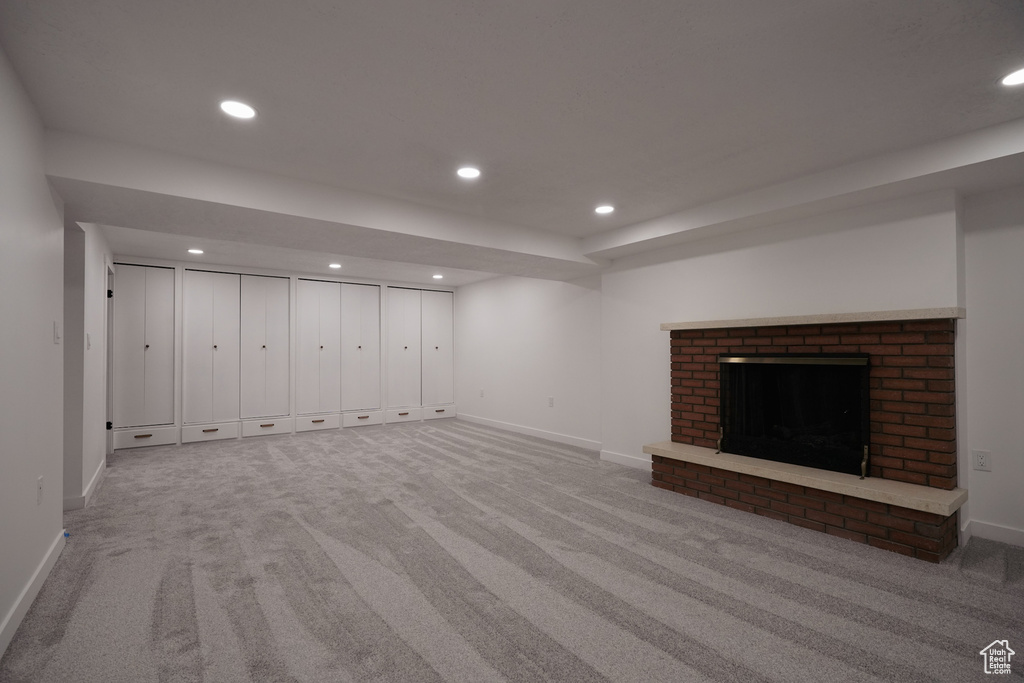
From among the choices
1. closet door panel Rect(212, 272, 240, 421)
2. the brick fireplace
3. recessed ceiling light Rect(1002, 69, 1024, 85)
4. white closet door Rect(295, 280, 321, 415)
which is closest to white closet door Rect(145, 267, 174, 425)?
closet door panel Rect(212, 272, 240, 421)

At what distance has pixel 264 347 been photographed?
6.82 meters

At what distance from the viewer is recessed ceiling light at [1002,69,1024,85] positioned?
2.10 m

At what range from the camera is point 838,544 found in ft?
9.65

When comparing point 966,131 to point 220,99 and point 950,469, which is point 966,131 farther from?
point 220,99

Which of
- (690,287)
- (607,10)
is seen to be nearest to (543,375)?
(690,287)

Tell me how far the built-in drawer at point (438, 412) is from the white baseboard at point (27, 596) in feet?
18.1

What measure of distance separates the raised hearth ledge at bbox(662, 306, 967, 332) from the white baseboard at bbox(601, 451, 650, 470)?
58.3 inches

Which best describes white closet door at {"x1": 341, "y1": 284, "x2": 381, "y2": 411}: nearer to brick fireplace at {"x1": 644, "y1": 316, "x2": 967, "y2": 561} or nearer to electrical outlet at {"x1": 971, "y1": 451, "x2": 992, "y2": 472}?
brick fireplace at {"x1": 644, "y1": 316, "x2": 967, "y2": 561}

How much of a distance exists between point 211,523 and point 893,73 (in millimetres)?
4635

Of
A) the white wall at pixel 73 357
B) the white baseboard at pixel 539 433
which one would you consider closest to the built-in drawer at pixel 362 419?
the white baseboard at pixel 539 433

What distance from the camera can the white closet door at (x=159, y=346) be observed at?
6.00 m

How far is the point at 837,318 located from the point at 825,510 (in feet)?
4.21

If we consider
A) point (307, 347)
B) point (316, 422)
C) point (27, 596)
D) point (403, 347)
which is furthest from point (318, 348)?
point (27, 596)
